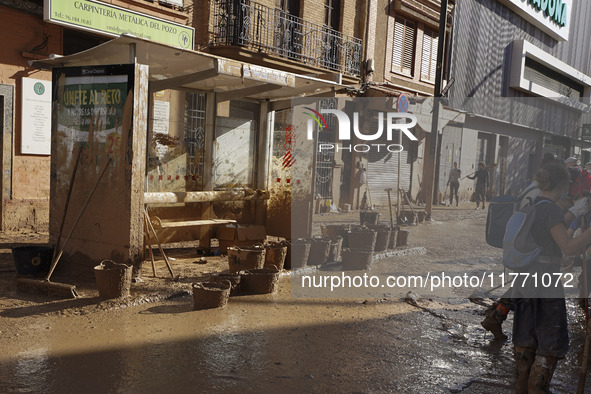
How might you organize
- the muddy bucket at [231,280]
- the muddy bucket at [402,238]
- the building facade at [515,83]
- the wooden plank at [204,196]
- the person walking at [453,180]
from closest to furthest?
the muddy bucket at [231,280] → the wooden plank at [204,196] → the muddy bucket at [402,238] → the person walking at [453,180] → the building facade at [515,83]

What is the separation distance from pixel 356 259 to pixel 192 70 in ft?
12.3

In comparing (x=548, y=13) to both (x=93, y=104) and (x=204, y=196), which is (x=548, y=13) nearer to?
(x=204, y=196)

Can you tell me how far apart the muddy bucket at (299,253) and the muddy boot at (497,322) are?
3.29 metres

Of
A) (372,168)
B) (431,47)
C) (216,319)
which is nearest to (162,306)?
(216,319)

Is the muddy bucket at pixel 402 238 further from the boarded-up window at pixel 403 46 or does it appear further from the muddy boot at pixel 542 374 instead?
the boarded-up window at pixel 403 46

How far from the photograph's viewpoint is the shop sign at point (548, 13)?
77.7 feet

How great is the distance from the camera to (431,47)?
75.7 feet

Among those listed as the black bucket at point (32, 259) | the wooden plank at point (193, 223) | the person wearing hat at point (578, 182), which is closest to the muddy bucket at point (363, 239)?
the wooden plank at point (193, 223)

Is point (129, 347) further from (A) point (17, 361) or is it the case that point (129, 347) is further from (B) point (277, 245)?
(B) point (277, 245)

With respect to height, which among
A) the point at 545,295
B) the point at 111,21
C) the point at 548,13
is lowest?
the point at 545,295

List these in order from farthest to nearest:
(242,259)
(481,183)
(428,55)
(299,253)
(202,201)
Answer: (428,55) → (481,183) → (202,201) → (299,253) → (242,259)

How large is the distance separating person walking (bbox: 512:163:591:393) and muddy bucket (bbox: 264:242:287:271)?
4546mm

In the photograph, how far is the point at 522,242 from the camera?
388cm

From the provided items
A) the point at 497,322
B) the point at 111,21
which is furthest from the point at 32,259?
the point at 111,21
